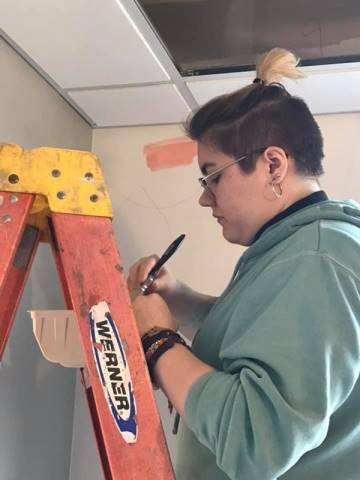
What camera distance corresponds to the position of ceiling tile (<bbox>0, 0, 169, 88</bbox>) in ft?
4.08

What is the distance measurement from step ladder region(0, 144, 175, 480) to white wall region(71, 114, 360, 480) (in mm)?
982

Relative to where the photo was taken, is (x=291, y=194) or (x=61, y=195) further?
(x=291, y=194)

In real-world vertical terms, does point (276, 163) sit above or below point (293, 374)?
above

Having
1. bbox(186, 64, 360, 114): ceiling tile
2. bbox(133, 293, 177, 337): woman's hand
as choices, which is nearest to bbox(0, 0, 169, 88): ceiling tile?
bbox(186, 64, 360, 114): ceiling tile

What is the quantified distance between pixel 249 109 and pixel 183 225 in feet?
2.78

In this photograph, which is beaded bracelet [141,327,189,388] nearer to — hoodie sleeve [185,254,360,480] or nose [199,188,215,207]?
hoodie sleeve [185,254,360,480]

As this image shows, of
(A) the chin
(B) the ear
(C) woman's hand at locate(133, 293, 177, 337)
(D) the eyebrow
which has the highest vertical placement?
(D) the eyebrow

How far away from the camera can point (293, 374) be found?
71 cm

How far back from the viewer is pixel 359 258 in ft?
2.60

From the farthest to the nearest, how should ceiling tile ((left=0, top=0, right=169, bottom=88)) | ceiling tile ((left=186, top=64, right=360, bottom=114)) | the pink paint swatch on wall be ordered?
the pink paint swatch on wall
ceiling tile ((left=186, top=64, right=360, bottom=114))
ceiling tile ((left=0, top=0, right=169, bottom=88))

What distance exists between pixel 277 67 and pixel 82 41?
52cm

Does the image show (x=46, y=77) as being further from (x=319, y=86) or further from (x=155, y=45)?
(x=319, y=86)

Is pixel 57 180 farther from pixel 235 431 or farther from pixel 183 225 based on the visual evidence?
pixel 183 225

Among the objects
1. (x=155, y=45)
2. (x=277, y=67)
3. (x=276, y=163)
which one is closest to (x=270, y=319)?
(x=276, y=163)
